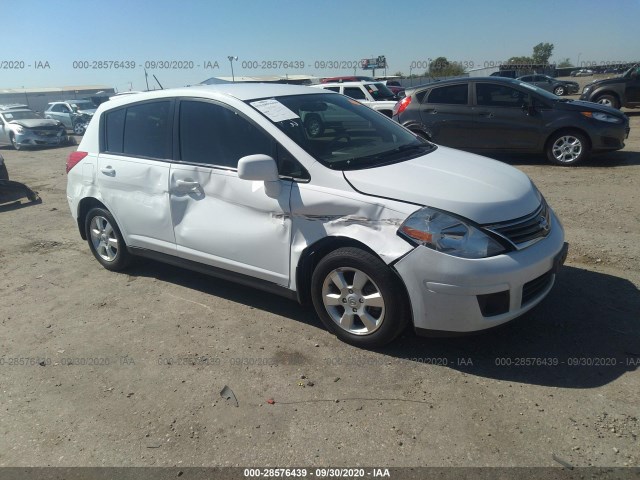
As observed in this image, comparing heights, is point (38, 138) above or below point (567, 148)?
above

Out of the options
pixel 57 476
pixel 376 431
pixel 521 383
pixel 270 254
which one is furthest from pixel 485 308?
pixel 57 476

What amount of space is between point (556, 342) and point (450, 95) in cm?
710

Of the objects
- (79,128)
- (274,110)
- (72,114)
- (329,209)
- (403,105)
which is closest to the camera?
(329,209)

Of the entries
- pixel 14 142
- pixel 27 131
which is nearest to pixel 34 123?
pixel 27 131

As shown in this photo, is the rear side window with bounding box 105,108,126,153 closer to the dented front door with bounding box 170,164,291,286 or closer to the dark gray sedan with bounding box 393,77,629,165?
the dented front door with bounding box 170,164,291,286

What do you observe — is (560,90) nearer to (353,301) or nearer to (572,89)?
(572,89)

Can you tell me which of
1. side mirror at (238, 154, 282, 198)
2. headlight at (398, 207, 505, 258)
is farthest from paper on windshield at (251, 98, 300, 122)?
headlight at (398, 207, 505, 258)

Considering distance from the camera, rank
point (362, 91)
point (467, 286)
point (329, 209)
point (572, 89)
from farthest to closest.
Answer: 1. point (572, 89)
2. point (362, 91)
3. point (329, 209)
4. point (467, 286)

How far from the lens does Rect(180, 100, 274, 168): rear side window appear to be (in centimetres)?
371

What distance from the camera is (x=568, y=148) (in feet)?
28.3

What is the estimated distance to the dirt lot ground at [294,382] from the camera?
256 centimetres

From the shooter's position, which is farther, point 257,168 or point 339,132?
point 339,132

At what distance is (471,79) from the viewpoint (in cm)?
923

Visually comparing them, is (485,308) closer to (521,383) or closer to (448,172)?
(521,383)
